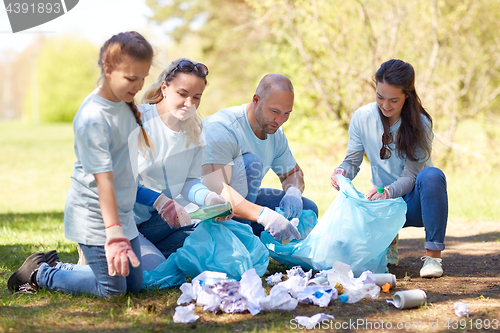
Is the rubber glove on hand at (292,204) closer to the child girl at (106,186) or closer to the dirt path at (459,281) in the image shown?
the dirt path at (459,281)

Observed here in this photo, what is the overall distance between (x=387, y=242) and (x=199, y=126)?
1.23 m

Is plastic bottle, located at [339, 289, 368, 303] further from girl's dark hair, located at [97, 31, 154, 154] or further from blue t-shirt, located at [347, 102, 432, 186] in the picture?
girl's dark hair, located at [97, 31, 154, 154]

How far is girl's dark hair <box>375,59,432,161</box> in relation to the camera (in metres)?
2.60

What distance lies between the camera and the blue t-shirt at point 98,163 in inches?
73.7

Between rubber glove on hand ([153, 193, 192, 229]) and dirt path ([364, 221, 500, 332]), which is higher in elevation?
rubber glove on hand ([153, 193, 192, 229])

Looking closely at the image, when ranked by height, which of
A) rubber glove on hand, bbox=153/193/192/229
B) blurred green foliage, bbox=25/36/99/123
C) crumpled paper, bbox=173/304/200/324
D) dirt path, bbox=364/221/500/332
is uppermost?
blurred green foliage, bbox=25/36/99/123

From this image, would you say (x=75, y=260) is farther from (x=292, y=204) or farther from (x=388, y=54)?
(x=388, y=54)

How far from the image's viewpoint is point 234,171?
2721mm

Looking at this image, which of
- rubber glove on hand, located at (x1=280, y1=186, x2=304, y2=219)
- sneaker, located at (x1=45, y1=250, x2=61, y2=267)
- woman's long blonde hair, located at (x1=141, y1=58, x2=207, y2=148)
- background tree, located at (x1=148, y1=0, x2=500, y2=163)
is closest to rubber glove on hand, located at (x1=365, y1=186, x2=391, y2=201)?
rubber glove on hand, located at (x1=280, y1=186, x2=304, y2=219)

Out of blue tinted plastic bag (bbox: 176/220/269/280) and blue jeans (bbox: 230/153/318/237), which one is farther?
blue jeans (bbox: 230/153/318/237)

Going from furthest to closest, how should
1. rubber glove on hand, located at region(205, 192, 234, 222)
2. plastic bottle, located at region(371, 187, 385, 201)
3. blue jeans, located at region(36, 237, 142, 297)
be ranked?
plastic bottle, located at region(371, 187, 385, 201) → rubber glove on hand, located at region(205, 192, 234, 222) → blue jeans, located at region(36, 237, 142, 297)

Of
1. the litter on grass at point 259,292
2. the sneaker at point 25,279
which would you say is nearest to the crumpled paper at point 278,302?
the litter on grass at point 259,292

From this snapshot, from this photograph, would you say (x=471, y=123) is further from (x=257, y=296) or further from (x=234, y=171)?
(x=257, y=296)

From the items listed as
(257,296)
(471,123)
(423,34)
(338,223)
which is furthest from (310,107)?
(257,296)
